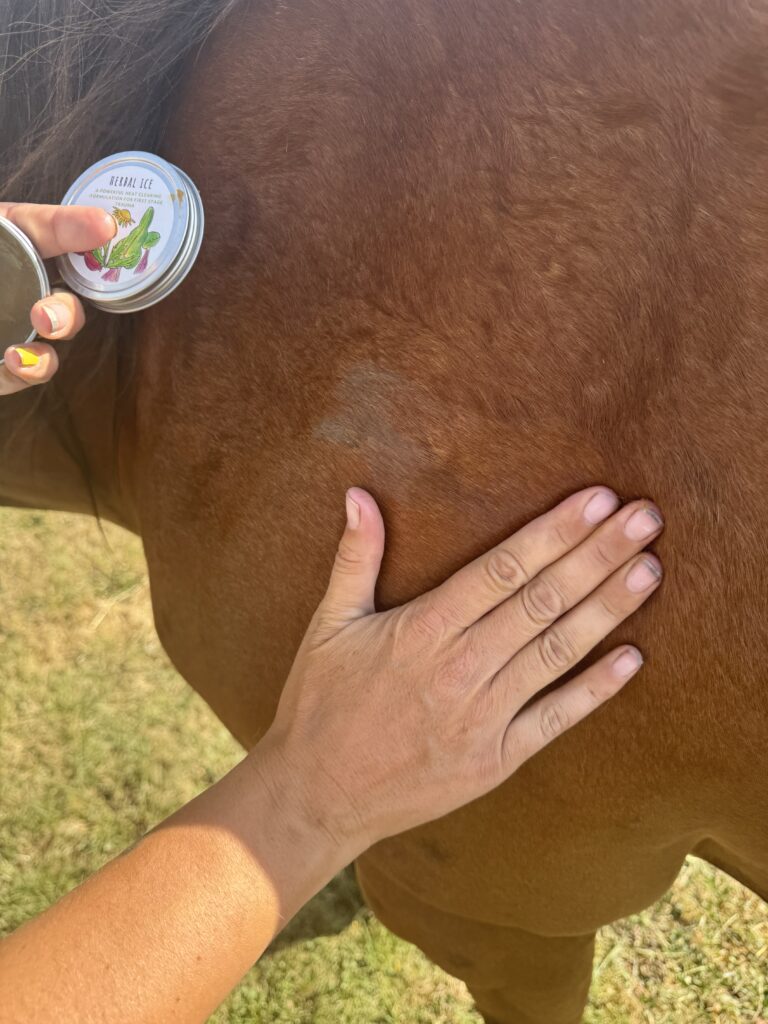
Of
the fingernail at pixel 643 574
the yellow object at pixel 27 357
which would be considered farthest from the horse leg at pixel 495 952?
the yellow object at pixel 27 357

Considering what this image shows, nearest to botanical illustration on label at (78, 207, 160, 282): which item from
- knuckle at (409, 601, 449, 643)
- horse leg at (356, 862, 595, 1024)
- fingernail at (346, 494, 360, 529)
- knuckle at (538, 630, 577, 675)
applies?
fingernail at (346, 494, 360, 529)

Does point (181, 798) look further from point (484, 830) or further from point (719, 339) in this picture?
point (719, 339)

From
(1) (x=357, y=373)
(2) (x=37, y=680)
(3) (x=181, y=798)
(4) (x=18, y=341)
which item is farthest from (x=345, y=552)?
(2) (x=37, y=680)

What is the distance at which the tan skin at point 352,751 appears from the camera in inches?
28.3

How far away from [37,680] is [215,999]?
5.14ft

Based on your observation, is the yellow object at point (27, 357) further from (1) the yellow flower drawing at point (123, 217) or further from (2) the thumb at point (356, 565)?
(2) the thumb at point (356, 565)

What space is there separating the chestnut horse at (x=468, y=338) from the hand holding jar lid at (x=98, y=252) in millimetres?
55

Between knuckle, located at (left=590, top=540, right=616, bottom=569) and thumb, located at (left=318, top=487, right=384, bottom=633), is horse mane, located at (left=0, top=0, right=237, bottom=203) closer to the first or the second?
thumb, located at (left=318, top=487, right=384, bottom=633)

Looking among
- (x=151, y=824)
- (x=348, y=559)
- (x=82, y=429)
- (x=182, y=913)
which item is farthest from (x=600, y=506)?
(x=151, y=824)

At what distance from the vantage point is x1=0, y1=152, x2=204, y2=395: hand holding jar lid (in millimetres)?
807

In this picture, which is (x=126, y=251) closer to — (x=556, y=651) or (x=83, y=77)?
(x=83, y=77)

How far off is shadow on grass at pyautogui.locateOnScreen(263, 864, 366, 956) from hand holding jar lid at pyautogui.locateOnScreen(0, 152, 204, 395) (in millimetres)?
1464

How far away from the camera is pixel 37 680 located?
6.93 feet

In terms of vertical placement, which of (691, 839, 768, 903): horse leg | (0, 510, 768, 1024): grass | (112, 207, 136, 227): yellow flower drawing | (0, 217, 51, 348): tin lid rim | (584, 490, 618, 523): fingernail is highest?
(584, 490, 618, 523): fingernail
